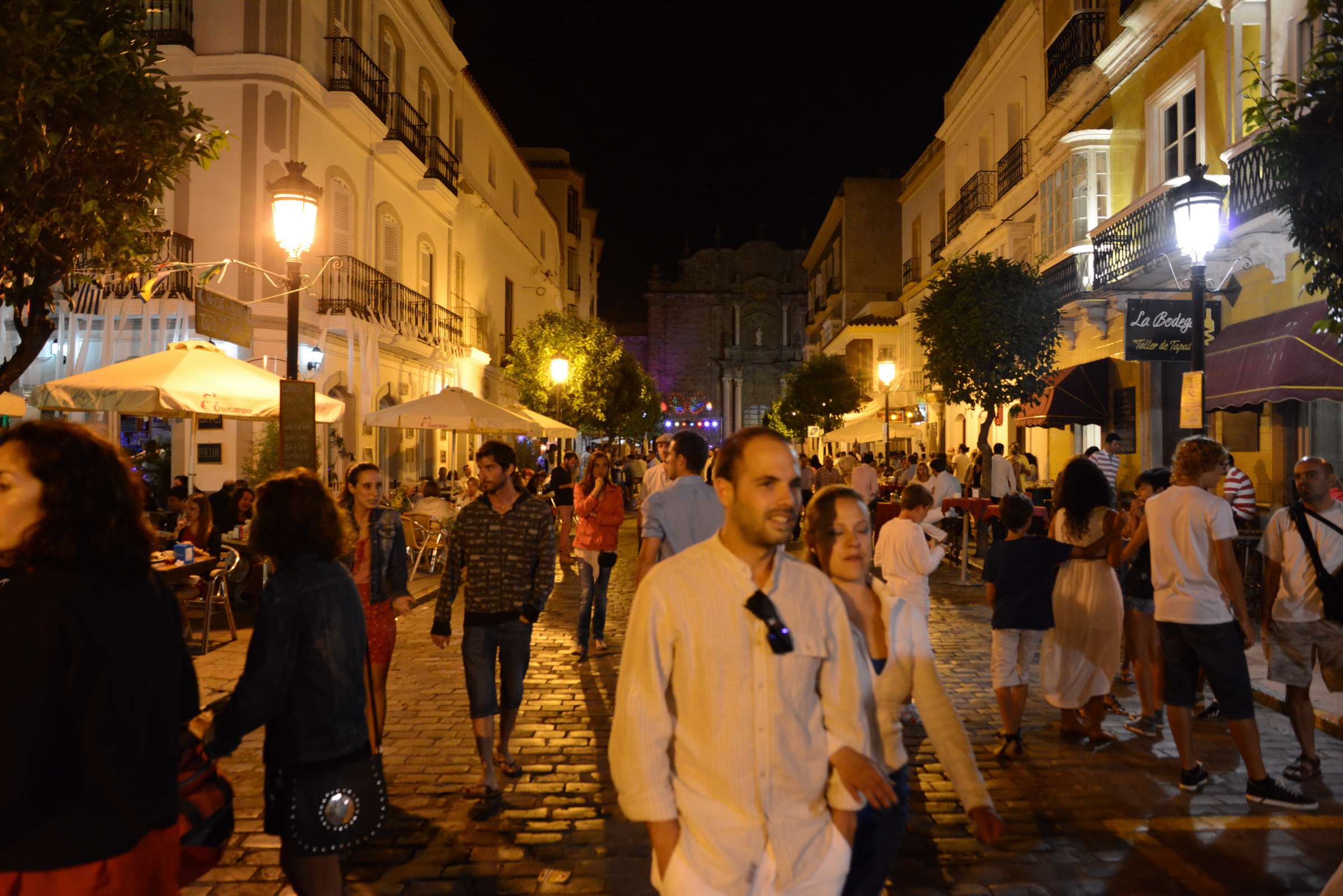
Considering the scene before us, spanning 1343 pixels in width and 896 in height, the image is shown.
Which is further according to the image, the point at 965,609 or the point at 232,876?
the point at 965,609

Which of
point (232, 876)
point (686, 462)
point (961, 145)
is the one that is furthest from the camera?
point (961, 145)

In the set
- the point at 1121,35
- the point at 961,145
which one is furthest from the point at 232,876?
the point at 961,145

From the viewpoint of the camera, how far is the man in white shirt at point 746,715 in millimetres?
2133

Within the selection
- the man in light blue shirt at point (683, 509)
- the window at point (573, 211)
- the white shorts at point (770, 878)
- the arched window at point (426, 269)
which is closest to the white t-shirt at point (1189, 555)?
the man in light blue shirt at point (683, 509)

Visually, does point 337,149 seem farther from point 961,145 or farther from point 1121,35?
point 961,145

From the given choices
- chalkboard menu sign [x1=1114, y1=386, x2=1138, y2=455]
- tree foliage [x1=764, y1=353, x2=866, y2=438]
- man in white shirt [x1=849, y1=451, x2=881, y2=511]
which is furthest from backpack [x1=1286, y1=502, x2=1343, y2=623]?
tree foliage [x1=764, y1=353, x2=866, y2=438]

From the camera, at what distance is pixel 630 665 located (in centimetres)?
222

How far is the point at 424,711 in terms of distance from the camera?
21.3 ft

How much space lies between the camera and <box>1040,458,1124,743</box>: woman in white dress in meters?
5.68

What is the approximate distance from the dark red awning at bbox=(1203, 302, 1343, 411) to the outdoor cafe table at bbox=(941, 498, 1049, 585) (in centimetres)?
290

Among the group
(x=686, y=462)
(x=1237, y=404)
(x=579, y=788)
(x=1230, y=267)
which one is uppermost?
(x=1230, y=267)

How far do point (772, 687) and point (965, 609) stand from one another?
9.26m

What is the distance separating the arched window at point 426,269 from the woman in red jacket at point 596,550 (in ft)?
52.7

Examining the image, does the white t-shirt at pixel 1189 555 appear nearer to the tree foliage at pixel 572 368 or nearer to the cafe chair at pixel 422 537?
the cafe chair at pixel 422 537
